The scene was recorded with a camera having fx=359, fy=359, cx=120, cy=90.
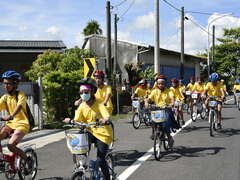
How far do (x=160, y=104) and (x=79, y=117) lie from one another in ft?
12.3

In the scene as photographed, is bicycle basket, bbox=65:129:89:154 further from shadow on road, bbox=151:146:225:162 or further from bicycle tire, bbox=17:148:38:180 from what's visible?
shadow on road, bbox=151:146:225:162

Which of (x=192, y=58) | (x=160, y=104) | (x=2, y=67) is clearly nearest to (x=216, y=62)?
(x=192, y=58)

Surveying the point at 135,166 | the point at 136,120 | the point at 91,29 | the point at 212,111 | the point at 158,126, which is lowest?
the point at 135,166

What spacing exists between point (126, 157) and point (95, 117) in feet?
10.5

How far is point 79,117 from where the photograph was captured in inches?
195

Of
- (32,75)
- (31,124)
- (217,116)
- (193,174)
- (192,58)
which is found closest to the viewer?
(31,124)

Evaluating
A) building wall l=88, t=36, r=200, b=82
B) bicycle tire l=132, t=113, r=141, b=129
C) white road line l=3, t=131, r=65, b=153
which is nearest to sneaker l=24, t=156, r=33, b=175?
white road line l=3, t=131, r=65, b=153

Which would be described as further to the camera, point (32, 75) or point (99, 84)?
point (32, 75)

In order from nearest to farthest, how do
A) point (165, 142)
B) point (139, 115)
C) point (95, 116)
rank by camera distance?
point (95, 116)
point (165, 142)
point (139, 115)

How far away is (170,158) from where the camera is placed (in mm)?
7676

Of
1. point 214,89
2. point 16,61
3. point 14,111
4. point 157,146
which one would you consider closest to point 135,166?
point 157,146

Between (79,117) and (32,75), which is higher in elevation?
(32,75)

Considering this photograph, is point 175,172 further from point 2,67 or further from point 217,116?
point 2,67

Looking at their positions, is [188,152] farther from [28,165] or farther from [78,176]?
[78,176]
